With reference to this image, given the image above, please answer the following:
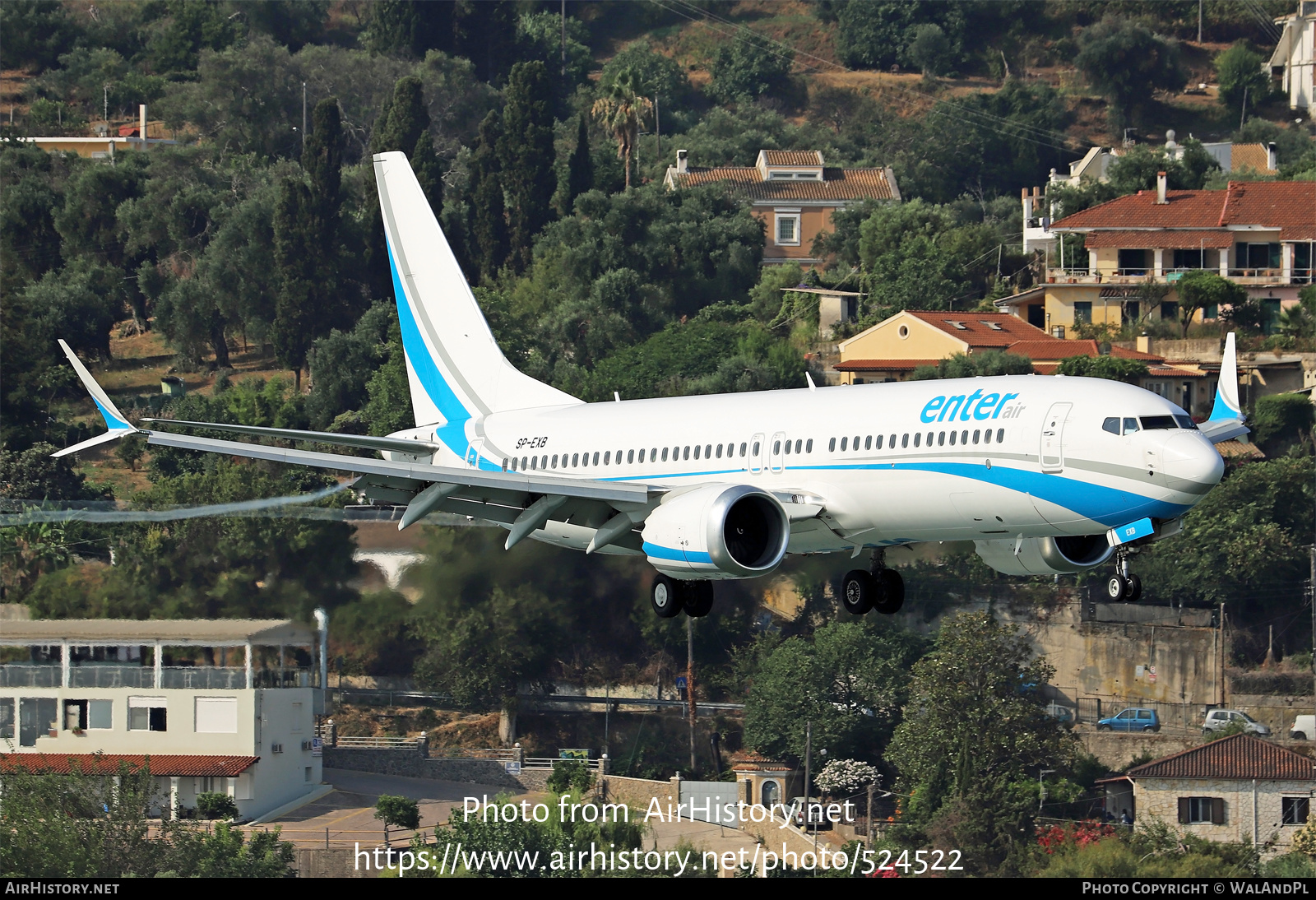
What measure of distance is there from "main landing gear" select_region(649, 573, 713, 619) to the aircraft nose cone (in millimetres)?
11777

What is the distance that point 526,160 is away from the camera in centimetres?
16825

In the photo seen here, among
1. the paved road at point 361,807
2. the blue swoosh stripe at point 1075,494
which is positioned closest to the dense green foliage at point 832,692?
the paved road at point 361,807

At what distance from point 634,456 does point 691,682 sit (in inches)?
2196

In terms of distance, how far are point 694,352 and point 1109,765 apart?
46.3 metres

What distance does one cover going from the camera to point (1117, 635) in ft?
341

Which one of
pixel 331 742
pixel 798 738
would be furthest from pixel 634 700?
pixel 331 742

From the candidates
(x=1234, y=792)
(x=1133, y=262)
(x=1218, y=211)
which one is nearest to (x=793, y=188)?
(x=1133, y=262)

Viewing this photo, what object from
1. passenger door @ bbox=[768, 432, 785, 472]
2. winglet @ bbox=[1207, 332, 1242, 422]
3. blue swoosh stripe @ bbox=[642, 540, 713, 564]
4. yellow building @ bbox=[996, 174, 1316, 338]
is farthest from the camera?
yellow building @ bbox=[996, 174, 1316, 338]

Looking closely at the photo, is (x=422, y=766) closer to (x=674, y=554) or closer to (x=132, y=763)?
(x=132, y=763)

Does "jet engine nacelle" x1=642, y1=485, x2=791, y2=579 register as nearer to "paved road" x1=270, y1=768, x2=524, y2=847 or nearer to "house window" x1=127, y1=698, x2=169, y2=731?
"paved road" x1=270, y1=768, x2=524, y2=847

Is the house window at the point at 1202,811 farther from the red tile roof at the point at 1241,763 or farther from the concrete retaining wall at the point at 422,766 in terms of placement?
the concrete retaining wall at the point at 422,766

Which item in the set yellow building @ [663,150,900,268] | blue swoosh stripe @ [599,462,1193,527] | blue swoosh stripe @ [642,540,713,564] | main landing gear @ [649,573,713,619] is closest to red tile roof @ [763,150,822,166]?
yellow building @ [663,150,900,268]

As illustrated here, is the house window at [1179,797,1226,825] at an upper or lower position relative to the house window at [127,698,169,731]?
lower

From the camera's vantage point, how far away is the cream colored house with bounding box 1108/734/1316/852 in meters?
89.6
